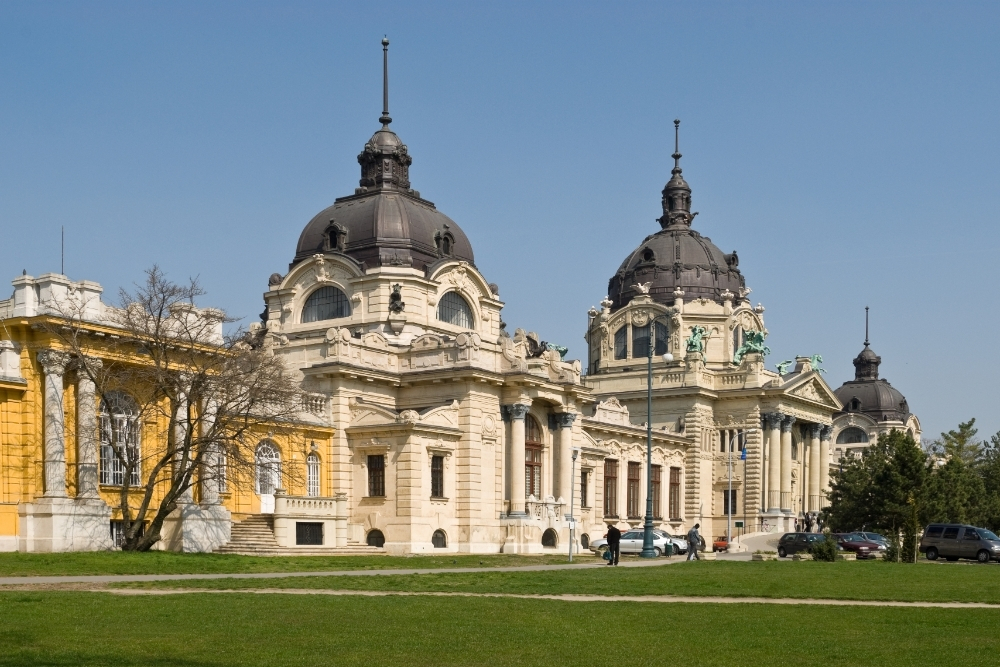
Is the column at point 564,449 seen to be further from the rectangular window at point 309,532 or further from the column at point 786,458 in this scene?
the column at point 786,458

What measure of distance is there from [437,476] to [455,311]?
1238 centimetres

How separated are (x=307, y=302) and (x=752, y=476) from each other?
122ft

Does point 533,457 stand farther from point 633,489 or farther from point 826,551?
point 633,489

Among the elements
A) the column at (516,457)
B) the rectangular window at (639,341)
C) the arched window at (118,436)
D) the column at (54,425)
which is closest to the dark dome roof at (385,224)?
the column at (516,457)

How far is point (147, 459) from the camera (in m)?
47.9

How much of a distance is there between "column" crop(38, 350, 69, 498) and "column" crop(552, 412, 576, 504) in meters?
26.2

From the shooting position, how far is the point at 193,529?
47.8 metres

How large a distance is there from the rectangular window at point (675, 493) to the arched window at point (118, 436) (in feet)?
151

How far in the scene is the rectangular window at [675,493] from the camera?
86706mm

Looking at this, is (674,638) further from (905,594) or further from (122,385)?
(122,385)

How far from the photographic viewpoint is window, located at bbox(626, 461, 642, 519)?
265 feet

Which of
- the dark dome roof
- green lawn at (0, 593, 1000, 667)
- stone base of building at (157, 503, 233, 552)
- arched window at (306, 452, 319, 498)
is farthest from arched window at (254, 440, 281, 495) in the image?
green lawn at (0, 593, 1000, 667)

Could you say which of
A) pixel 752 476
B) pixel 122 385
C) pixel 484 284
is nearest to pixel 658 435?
pixel 752 476

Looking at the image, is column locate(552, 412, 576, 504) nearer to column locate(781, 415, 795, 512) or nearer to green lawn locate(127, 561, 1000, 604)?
green lawn locate(127, 561, 1000, 604)
